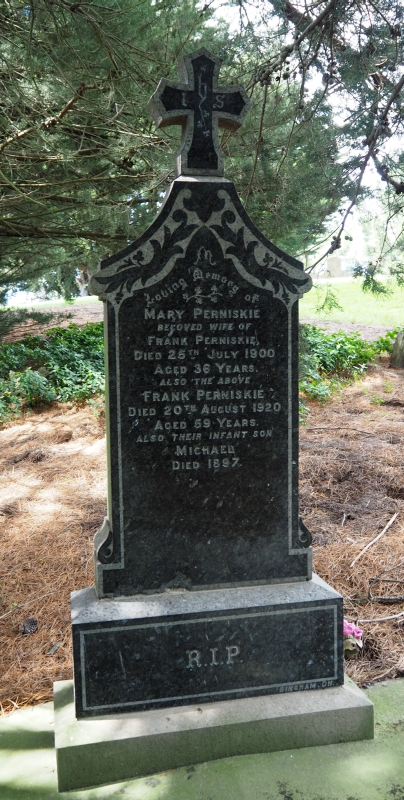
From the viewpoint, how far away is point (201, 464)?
111 inches

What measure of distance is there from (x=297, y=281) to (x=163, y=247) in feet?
2.09

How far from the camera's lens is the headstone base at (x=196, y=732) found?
2416 millimetres

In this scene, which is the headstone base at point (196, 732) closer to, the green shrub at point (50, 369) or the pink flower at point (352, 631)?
the pink flower at point (352, 631)

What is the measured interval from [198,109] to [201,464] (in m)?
1.59

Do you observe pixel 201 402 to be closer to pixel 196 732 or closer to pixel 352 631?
pixel 196 732

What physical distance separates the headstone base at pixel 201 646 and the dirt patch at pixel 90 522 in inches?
20.5

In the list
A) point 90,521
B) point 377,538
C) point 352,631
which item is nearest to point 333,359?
point 377,538

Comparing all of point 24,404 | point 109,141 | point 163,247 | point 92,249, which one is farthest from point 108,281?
point 24,404

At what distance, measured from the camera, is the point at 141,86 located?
16.6ft

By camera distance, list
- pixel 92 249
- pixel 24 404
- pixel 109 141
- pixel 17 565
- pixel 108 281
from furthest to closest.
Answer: pixel 24 404, pixel 92 249, pixel 109 141, pixel 17 565, pixel 108 281

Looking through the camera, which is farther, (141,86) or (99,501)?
(99,501)

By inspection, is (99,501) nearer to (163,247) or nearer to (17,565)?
(17,565)

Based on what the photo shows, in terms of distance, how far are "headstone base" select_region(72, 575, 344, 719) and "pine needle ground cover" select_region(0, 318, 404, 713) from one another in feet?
1.69

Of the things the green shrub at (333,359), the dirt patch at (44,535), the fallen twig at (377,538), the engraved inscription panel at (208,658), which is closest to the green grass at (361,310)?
the green shrub at (333,359)
